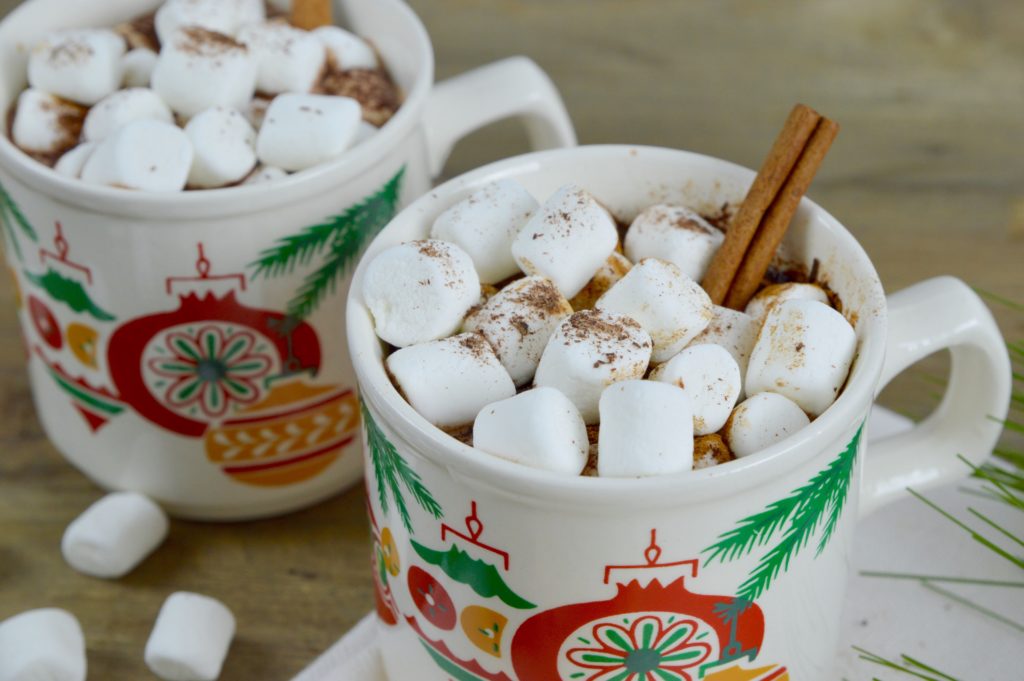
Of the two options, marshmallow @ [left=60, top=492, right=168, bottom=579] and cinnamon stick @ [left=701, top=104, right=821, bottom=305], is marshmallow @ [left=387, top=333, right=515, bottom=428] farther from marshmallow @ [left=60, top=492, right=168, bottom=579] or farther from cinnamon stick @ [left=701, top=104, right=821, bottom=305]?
marshmallow @ [left=60, top=492, right=168, bottom=579]

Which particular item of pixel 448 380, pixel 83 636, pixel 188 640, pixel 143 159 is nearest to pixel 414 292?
pixel 448 380

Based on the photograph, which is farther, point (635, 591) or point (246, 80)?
point (246, 80)

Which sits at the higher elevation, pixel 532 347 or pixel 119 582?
pixel 532 347

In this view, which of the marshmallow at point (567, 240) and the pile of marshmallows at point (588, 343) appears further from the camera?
the marshmallow at point (567, 240)

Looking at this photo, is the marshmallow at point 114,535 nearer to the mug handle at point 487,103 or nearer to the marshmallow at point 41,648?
the marshmallow at point 41,648

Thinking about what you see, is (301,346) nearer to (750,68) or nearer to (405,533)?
(405,533)

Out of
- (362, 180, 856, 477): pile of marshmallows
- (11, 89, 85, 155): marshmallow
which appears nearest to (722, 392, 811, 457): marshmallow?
(362, 180, 856, 477): pile of marshmallows

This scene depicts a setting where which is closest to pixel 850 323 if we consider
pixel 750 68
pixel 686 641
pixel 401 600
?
pixel 686 641

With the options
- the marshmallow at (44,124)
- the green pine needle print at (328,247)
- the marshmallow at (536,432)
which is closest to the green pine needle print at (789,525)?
the marshmallow at (536,432)
